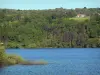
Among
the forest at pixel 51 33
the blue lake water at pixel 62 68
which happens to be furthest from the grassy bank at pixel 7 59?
the forest at pixel 51 33

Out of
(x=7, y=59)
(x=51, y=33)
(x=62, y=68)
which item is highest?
(x=7, y=59)

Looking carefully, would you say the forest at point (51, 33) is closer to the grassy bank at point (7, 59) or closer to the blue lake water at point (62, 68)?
the blue lake water at point (62, 68)

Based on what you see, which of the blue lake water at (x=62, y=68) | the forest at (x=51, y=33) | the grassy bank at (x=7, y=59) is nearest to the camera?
the blue lake water at (x=62, y=68)

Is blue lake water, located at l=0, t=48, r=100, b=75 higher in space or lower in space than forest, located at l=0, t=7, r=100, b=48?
higher

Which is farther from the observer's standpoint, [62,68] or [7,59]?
[7,59]

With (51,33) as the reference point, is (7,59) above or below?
above

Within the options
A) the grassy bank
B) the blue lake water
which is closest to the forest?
the blue lake water

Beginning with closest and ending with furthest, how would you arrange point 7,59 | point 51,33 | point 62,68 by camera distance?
point 62,68, point 7,59, point 51,33

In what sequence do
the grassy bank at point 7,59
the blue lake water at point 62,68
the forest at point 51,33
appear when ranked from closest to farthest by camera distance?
the blue lake water at point 62,68 → the grassy bank at point 7,59 → the forest at point 51,33

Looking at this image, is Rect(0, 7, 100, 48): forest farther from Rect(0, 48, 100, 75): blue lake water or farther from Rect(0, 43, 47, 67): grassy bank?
Rect(0, 43, 47, 67): grassy bank

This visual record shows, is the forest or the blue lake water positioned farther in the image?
the forest

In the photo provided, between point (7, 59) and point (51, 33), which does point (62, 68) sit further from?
point (51, 33)

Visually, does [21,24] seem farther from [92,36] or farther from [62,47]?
[92,36]

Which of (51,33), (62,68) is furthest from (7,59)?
(51,33)
